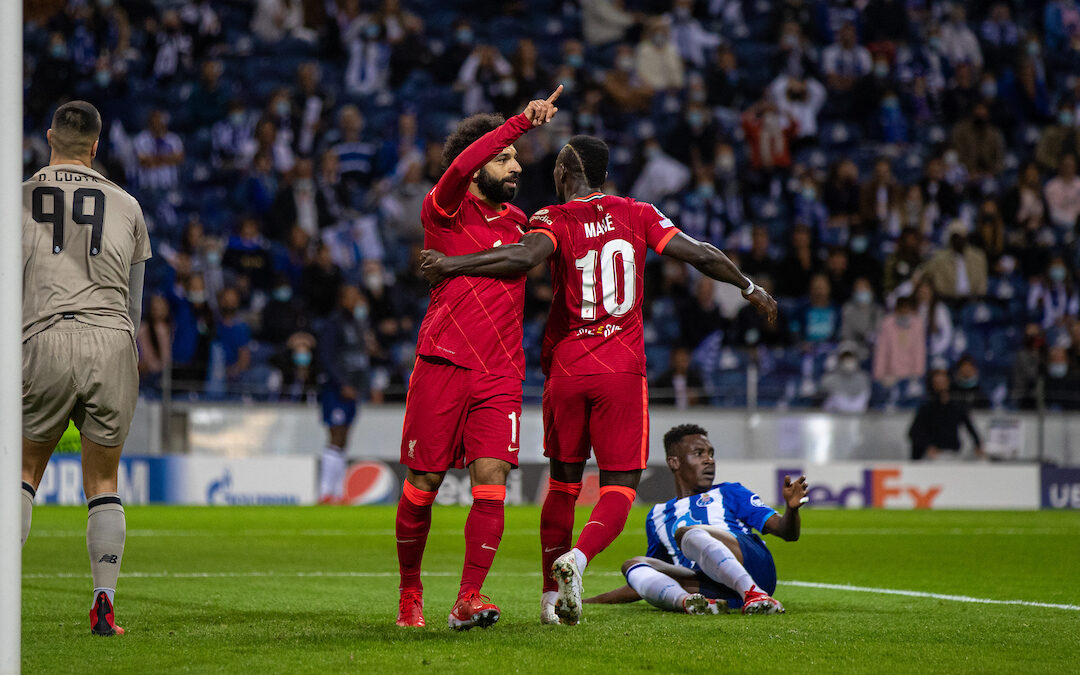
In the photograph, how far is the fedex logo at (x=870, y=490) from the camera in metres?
17.2

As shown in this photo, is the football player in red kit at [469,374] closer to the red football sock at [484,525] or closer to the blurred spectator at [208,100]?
the red football sock at [484,525]

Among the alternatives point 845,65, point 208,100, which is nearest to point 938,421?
point 845,65

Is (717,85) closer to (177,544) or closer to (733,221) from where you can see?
(733,221)

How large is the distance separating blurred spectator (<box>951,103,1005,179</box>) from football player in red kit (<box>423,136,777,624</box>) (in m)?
16.5

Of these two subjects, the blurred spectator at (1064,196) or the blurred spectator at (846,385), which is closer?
the blurred spectator at (846,385)

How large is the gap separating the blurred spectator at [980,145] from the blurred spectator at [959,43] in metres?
1.83

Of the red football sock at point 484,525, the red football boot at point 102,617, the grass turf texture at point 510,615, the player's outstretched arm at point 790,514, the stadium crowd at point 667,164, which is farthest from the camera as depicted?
the stadium crowd at point 667,164

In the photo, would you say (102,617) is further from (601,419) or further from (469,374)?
(601,419)

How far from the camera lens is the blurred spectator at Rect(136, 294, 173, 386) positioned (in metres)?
16.1

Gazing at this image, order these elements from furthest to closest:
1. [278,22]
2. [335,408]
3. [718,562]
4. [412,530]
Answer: [278,22] < [335,408] < [718,562] < [412,530]

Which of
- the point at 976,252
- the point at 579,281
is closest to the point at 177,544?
the point at 579,281

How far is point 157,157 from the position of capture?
1973cm

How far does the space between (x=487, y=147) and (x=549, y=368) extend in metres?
1.15

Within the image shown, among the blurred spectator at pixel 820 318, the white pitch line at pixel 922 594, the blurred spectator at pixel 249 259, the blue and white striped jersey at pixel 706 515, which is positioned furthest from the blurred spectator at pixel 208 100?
the blue and white striped jersey at pixel 706 515
